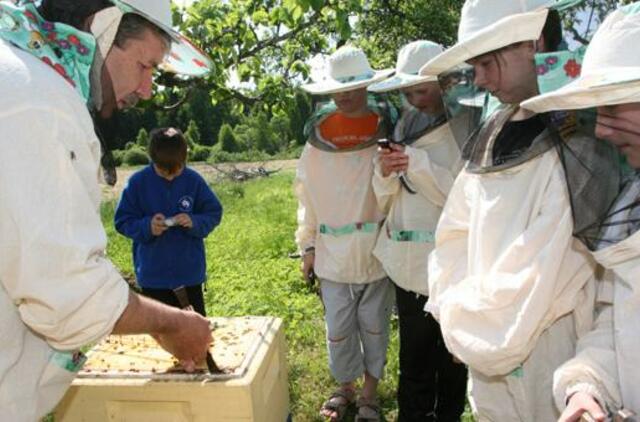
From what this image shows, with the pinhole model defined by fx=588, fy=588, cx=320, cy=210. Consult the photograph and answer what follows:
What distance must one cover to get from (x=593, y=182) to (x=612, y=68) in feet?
1.06

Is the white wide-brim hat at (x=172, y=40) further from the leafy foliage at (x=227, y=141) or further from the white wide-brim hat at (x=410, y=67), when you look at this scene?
the leafy foliage at (x=227, y=141)

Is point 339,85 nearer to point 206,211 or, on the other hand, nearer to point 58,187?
point 206,211

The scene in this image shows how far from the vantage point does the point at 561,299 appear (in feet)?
5.27

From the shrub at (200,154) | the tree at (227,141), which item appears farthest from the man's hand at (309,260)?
the tree at (227,141)

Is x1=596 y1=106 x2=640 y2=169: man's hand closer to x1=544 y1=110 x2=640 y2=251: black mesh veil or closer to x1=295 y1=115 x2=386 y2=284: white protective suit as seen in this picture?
x1=544 y1=110 x2=640 y2=251: black mesh veil

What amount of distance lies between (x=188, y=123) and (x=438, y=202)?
3633 cm

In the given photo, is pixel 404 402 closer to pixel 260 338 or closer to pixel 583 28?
pixel 260 338

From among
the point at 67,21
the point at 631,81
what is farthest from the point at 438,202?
the point at 67,21

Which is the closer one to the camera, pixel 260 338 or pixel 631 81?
pixel 631 81

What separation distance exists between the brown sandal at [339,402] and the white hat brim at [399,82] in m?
1.63

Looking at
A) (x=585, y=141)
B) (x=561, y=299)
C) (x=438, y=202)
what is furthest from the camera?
(x=438, y=202)

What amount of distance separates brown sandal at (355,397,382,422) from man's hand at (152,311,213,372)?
160cm

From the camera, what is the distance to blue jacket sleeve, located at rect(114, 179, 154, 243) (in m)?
3.24

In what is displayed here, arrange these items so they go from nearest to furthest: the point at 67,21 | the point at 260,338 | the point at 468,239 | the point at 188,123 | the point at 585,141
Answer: the point at 67,21 < the point at 585,141 < the point at 468,239 < the point at 260,338 < the point at 188,123
